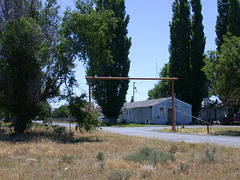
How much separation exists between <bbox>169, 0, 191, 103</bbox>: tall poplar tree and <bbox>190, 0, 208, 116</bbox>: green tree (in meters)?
0.75

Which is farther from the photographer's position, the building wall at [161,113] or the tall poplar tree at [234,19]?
the tall poplar tree at [234,19]

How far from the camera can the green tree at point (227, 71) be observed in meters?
23.6

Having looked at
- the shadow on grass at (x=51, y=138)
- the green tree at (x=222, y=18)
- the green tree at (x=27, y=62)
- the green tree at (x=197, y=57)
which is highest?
the green tree at (x=222, y=18)

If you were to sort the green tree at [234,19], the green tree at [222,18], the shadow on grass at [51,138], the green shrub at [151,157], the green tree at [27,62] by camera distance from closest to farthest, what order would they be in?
1. the green shrub at [151,157]
2. the shadow on grass at [51,138]
3. the green tree at [27,62]
4. the green tree at [234,19]
5. the green tree at [222,18]

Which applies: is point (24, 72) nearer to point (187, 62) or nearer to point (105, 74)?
point (105, 74)

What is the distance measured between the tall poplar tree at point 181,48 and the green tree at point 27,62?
34.0 metres

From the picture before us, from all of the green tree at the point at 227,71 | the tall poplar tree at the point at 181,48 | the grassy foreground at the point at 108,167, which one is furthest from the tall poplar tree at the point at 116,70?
A: the grassy foreground at the point at 108,167

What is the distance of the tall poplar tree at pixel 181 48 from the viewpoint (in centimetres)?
4956

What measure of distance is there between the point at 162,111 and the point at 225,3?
20.9m

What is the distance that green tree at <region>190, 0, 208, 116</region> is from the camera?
49.5 m

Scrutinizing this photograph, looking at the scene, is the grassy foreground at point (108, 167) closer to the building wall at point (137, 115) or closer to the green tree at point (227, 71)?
the green tree at point (227, 71)

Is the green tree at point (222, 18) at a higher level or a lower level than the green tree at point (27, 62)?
higher

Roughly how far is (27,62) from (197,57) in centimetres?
3717

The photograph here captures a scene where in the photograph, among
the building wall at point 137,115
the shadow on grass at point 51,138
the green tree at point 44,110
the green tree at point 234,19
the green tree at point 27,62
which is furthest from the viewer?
the building wall at point 137,115
